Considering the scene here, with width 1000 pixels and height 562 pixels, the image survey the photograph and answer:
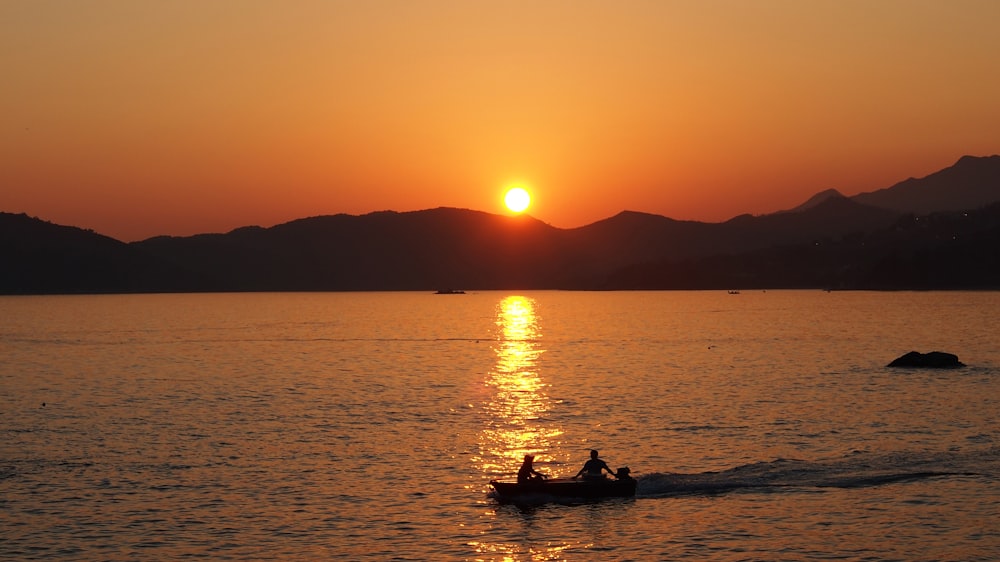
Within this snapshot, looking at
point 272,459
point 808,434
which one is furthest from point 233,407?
point 808,434

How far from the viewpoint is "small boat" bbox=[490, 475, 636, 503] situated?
1875 inches

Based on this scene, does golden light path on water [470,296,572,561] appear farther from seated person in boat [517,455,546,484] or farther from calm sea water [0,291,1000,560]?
seated person in boat [517,455,546,484]

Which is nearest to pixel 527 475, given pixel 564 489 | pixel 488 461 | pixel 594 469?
pixel 564 489

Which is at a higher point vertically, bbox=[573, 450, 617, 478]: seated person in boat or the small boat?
bbox=[573, 450, 617, 478]: seated person in boat

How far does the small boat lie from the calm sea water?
1.88 ft

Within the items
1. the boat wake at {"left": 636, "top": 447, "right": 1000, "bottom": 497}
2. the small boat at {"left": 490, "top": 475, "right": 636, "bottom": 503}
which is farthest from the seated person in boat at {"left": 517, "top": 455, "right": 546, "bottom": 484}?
the boat wake at {"left": 636, "top": 447, "right": 1000, "bottom": 497}

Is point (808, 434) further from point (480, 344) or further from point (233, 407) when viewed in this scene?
point (480, 344)

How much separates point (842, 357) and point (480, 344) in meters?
62.0

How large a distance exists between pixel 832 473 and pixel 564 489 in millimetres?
14808

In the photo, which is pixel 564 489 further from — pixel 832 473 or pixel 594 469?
pixel 832 473

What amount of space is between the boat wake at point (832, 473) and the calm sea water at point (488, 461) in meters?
0.20

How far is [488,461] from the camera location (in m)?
58.1

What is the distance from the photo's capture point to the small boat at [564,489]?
47625mm

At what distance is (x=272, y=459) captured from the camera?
194 ft
